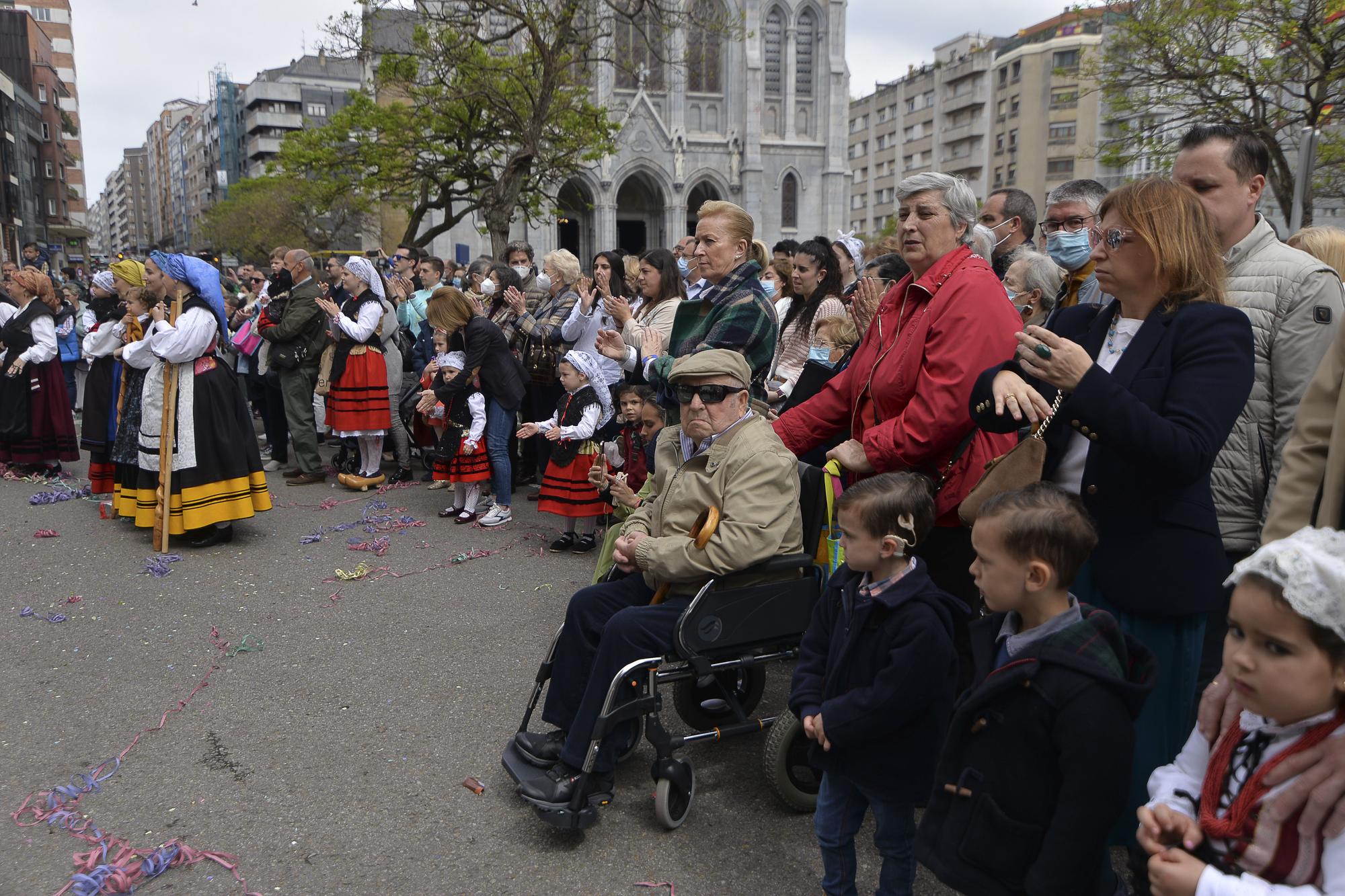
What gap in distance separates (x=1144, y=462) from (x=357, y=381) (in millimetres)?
7705

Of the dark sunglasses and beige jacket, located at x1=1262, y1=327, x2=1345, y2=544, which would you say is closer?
beige jacket, located at x1=1262, y1=327, x2=1345, y2=544

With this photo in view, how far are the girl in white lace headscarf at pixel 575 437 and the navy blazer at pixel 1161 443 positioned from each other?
14.4 feet

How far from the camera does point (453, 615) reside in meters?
5.49

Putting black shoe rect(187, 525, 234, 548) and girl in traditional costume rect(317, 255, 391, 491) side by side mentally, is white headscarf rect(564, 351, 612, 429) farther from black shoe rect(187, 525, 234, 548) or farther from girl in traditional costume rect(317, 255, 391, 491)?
black shoe rect(187, 525, 234, 548)

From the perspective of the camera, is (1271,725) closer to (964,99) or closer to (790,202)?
(790,202)

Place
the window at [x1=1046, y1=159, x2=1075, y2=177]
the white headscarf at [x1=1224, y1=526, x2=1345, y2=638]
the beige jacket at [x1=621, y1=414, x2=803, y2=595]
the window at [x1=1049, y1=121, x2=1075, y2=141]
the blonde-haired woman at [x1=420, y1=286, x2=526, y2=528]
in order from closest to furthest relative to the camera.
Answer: the white headscarf at [x1=1224, y1=526, x2=1345, y2=638] → the beige jacket at [x1=621, y1=414, x2=803, y2=595] → the blonde-haired woman at [x1=420, y1=286, x2=526, y2=528] → the window at [x1=1049, y1=121, x2=1075, y2=141] → the window at [x1=1046, y1=159, x2=1075, y2=177]

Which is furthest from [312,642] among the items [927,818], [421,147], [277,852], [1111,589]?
[421,147]

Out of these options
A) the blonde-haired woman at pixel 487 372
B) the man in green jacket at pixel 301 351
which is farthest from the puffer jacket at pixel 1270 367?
the man in green jacket at pixel 301 351

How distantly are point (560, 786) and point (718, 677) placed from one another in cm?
84

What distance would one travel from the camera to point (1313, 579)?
141 centimetres

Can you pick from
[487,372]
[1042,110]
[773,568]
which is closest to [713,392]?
[773,568]

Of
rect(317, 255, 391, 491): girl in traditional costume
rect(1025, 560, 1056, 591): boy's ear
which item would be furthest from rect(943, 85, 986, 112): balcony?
rect(1025, 560, 1056, 591): boy's ear

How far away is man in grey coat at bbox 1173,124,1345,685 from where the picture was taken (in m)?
2.71

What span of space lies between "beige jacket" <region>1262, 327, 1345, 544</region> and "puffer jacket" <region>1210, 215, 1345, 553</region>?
0.53 meters
